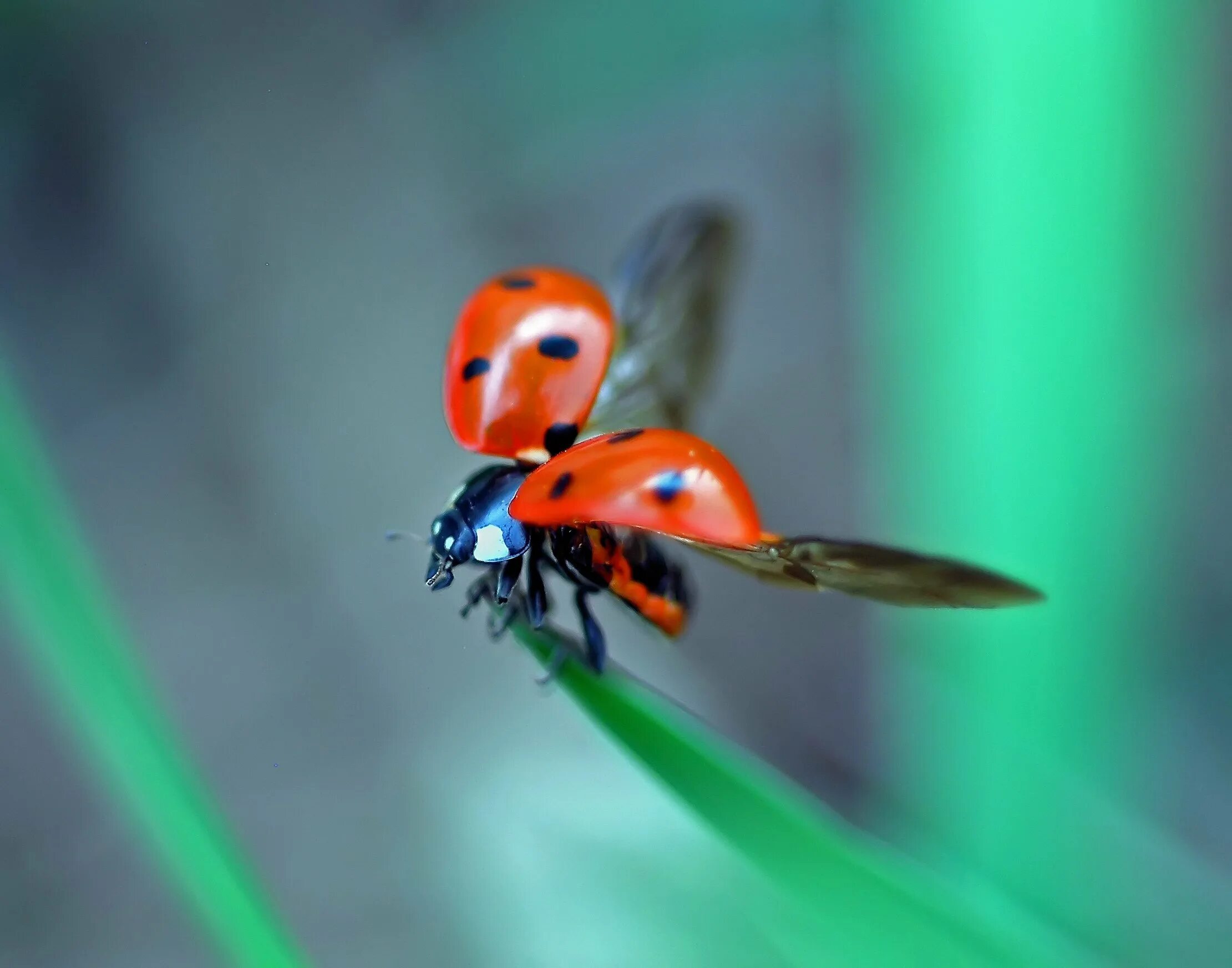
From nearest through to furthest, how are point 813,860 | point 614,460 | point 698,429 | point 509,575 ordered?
point 813,860 < point 614,460 < point 509,575 < point 698,429

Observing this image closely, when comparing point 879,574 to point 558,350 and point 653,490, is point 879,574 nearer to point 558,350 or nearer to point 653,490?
point 653,490

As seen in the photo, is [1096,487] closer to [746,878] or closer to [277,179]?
[746,878]

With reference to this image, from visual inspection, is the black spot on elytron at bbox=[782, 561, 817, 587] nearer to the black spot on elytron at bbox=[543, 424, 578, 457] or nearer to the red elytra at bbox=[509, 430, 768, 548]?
the red elytra at bbox=[509, 430, 768, 548]

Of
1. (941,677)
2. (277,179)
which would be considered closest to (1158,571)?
(941,677)

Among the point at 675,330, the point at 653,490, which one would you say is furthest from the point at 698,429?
the point at 653,490

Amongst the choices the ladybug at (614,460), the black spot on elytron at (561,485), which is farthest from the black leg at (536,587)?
the black spot on elytron at (561,485)

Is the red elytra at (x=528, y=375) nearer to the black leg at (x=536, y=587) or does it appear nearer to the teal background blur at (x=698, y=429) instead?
the black leg at (x=536, y=587)

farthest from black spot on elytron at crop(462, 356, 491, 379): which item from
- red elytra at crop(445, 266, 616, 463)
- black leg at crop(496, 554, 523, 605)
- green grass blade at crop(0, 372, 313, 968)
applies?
green grass blade at crop(0, 372, 313, 968)
